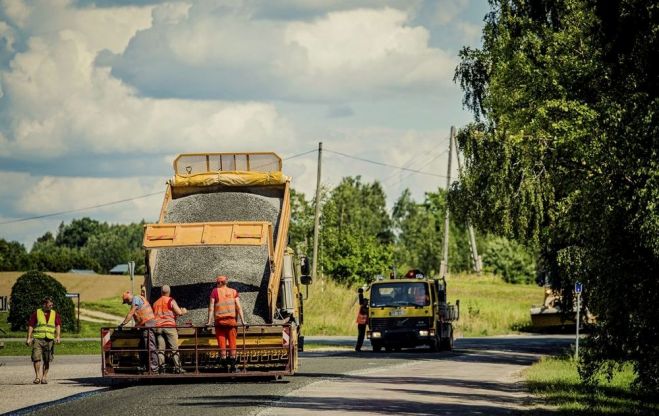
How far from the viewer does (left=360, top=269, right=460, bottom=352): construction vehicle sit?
3809cm

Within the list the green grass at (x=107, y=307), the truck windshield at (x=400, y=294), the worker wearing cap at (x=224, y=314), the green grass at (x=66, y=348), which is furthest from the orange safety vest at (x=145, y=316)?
the green grass at (x=107, y=307)

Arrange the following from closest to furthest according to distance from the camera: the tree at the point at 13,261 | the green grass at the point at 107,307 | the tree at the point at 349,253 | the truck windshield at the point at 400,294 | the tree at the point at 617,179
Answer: the tree at the point at 617,179 → the truck windshield at the point at 400,294 → the tree at the point at 349,253 → the green grass at the point at 107,307 → the tree at the point at 13,261

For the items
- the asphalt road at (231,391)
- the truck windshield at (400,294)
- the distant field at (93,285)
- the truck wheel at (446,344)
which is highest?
the distant field at (93,285)

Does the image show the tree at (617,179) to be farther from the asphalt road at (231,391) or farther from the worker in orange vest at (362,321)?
the worker in orange vest at (362,321)

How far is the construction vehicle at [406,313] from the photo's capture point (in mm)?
38094

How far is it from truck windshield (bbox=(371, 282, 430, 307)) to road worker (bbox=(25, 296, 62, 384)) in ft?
Result: 49.5

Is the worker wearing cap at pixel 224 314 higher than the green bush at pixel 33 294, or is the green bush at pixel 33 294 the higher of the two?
the green bush at pixel 33 294

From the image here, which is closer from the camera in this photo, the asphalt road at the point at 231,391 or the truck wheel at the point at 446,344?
the asphalt road at the point at 231,391

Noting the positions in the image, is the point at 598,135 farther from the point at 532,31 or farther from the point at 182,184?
the point at 532,31

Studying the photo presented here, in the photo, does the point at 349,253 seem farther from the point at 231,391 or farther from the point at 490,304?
the point at 231,391

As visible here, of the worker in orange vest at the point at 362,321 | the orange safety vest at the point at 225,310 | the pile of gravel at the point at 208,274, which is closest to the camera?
the orange safety vest at the point at 225,310

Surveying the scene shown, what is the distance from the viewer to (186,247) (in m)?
24.5

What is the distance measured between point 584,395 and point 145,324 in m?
8.20

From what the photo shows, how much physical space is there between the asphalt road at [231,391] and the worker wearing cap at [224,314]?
66cm
